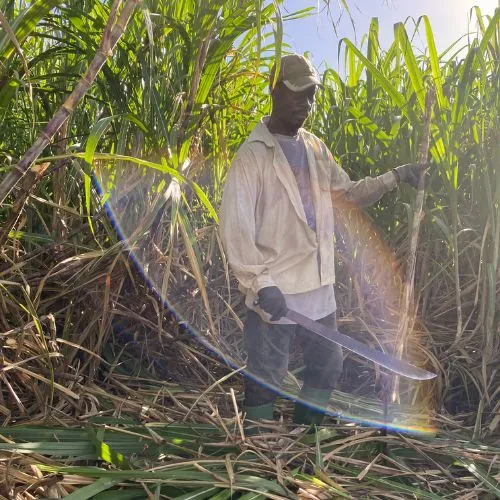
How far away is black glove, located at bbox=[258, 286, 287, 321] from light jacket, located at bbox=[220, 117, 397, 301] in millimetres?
27

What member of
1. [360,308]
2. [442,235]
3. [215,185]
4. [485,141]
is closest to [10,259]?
[215,185]

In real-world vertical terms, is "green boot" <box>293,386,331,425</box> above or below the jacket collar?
below

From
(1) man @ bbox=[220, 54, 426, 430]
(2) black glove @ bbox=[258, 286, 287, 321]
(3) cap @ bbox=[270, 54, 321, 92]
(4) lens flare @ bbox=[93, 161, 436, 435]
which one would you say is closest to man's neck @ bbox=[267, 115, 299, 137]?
(1) man @ bbox=[220, 54, 426, 430]

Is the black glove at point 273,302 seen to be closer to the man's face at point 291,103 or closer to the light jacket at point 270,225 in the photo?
the light jacket at point 270,225

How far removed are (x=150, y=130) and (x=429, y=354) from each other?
1021mm

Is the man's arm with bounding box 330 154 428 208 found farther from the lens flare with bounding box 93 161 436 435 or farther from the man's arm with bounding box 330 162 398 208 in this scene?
the lens flare with bounding box 93 161 436 435

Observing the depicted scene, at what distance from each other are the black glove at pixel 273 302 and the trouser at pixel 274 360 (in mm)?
145

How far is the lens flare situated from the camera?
5.28ft

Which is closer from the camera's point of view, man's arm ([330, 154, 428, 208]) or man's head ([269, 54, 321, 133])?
man's head ([269, 54, 321, 133])

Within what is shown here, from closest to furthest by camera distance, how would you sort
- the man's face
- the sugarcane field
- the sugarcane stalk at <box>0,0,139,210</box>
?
the sugarcane stalk at <box>0,0,139,210</box> < the sugarcane field < the man's face

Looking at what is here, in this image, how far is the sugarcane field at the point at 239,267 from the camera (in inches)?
51.3

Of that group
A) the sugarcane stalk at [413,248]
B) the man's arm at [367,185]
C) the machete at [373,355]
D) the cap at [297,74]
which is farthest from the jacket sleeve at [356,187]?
the machete at [373,355]

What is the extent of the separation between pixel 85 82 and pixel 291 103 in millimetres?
624

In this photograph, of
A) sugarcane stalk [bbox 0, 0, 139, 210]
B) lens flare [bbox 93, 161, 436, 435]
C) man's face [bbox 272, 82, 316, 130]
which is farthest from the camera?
lens flare [bbox 93, 161, 436, 435]
